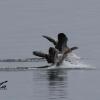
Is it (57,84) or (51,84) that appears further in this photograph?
(57,84)

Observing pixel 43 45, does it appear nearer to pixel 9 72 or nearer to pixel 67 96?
pixel 9 72

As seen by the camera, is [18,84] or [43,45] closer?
[18,84]

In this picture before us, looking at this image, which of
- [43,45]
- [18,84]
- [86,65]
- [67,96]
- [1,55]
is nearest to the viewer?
[67,96]

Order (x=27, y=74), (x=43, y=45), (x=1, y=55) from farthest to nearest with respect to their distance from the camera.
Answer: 1. (x=43, y=45)
2. (x=1, y=55)
3. (x=27, y=74)

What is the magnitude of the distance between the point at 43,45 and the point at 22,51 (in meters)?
4.30

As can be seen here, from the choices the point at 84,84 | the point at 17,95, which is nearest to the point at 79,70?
the point at 84,84

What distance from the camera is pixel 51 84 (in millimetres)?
59625

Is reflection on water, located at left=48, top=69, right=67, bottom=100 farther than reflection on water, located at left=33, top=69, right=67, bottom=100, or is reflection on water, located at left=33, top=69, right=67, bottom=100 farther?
reflection on water, located at left=48, top=69, right=67, bottom=100

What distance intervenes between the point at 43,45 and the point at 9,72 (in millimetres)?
21985

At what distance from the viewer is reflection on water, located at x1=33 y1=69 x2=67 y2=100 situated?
54.5m

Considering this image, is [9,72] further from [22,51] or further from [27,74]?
[22,51]

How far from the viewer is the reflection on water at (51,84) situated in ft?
179

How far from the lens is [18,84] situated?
59625 mm

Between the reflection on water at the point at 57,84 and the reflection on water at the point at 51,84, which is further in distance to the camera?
the reflection on water at the point at 57,84
